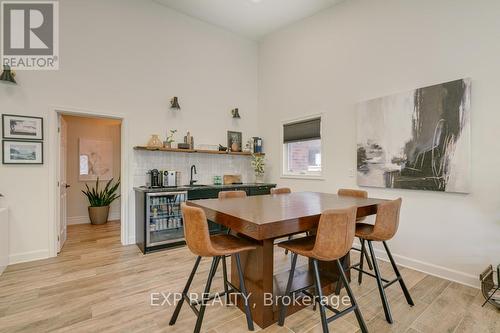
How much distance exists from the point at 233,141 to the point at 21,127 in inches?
128

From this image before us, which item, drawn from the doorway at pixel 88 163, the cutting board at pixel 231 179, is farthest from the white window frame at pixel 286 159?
the doorway at pixel 88 163

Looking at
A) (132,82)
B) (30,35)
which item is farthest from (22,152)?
(132,82)

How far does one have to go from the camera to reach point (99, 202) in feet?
17.4

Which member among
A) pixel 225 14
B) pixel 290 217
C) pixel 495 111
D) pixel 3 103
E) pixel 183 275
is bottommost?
pixel 183 275

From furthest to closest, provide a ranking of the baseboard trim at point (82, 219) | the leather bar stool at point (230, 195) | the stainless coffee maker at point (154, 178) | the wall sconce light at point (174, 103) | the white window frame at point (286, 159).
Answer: the baseboard trim at point (82, 219) < the wall sconce light at point (174, 103) < the white window frame at point (286, 159) < the stainless coffee maker at point (154, 178) < the leather bar stool at point (230, 195)

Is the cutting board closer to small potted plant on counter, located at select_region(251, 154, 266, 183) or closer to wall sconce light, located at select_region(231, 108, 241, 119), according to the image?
small potted plant on counter, located at select_region(251, 154, 266, 183)

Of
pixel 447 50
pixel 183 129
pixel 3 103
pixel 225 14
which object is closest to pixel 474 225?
pixel 447 50

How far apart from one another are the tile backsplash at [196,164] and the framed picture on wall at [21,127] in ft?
4.09

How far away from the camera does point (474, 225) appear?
2.68 metres

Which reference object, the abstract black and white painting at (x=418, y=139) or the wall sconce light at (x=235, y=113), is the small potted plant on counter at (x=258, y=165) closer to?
the wall sconce light at (x=235, y=113)

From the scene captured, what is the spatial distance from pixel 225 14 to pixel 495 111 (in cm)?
420

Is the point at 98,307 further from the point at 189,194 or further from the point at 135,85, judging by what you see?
the point at 135,85

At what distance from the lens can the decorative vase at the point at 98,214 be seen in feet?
17.2

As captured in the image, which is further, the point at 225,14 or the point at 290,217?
the point at 225,14
